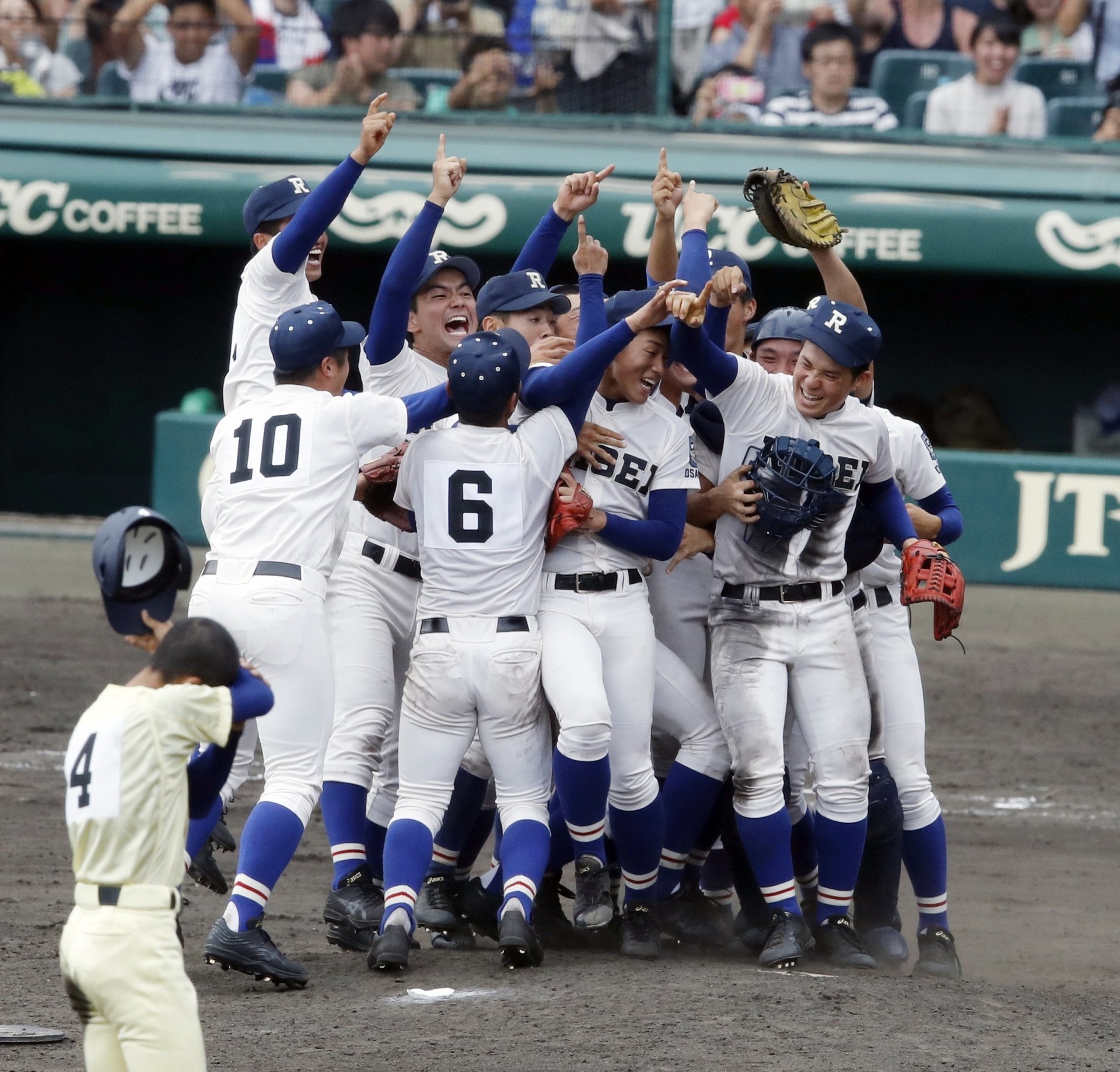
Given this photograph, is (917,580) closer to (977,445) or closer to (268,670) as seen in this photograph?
(268,670)

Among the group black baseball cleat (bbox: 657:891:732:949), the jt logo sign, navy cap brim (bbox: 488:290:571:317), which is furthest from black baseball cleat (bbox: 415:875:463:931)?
the jt logo sign

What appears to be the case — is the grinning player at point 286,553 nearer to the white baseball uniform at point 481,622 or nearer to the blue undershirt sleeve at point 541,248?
the white baseball uniform at point 481,622

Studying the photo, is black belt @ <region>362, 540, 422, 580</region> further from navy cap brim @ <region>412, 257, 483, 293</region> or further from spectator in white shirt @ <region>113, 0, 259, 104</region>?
spectator in white shirt @ <region>113, 0, 259, 104</region>

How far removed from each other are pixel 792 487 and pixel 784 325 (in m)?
0.56

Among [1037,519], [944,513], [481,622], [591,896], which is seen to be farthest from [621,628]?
[1037,519]

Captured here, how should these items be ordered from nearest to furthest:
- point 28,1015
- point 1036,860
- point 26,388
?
point 28,1015 < point 1036,860 < point 26,388

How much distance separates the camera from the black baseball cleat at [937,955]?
436 cm

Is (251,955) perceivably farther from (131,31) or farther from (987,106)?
(131,31)

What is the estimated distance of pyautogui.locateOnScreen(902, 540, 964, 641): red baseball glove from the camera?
431 centimetres

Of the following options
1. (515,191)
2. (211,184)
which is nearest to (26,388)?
(211,184)

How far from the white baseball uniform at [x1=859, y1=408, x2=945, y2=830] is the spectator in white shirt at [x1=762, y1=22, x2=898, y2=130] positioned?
6.34 meters

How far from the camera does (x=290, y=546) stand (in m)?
4.02

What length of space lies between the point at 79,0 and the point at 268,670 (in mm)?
8283

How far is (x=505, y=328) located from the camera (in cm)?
421
